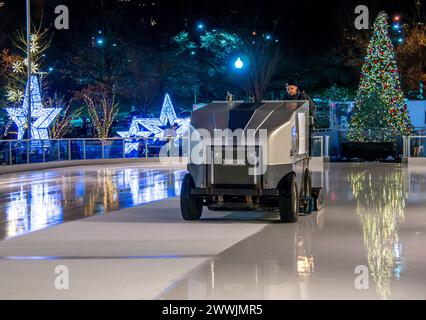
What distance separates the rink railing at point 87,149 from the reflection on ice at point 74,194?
117 inches

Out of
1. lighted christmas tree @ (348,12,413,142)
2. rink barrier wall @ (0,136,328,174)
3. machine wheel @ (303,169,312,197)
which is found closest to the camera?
machine wheel @ (303,169,312,197)

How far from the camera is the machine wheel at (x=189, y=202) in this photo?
16656 millimetres

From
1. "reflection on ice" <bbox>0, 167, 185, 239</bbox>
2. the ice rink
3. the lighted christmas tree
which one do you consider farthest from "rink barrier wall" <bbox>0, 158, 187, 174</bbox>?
the ice rink

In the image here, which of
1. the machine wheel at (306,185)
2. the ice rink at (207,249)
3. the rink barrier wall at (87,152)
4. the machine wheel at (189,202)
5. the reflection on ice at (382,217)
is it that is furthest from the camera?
the rink barrier wall at (87,152)

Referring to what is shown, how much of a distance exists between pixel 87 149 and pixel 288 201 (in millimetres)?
26248

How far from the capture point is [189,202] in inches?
660

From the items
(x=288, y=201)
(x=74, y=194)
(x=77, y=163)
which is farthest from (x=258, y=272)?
(x=77, y=163)

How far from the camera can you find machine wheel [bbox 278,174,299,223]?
16062 millimetres

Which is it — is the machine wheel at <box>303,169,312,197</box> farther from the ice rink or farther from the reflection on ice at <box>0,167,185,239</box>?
the reflection on ice at <box>0,167,185,239</box>

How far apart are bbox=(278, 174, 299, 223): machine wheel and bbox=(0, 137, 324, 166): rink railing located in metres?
21.1

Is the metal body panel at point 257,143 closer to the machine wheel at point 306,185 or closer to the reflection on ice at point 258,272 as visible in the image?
the machine wheel at point 306,185

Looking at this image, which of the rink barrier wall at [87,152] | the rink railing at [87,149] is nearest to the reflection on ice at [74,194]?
the rink barrier wall at [87,152]
